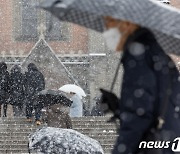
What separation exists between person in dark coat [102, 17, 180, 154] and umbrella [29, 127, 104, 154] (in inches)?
113

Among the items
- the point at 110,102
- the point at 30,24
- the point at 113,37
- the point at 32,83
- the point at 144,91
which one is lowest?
the point at 30,24

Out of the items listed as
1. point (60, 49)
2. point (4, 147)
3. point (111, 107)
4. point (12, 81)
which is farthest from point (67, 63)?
point (111, 107)

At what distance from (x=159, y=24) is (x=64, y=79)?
84.8 ft

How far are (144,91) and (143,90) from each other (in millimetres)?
10

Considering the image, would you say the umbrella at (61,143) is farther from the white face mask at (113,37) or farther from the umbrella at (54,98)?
the umbrella at (54,98)

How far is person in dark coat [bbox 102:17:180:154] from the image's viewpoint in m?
3.64

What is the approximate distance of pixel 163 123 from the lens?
12.2 feet

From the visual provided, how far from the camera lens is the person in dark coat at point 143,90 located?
3.64m

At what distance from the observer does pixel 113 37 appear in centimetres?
394

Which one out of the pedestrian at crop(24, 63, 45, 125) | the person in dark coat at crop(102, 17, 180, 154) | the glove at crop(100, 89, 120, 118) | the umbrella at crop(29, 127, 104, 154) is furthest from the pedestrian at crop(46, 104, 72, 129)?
the pedestrian at crop(24, 63, 45, 125)

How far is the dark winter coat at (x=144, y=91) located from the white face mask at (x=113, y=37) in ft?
0.35

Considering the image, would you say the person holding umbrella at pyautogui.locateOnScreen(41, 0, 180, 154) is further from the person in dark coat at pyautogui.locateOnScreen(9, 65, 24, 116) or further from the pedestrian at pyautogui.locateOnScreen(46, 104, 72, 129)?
the person in dark coat at pyautogui.locateOnScreen(9, 65, 24, 116)

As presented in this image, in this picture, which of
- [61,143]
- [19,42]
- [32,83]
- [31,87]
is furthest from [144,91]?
[19,42]

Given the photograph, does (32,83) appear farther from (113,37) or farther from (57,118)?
(113,37)
